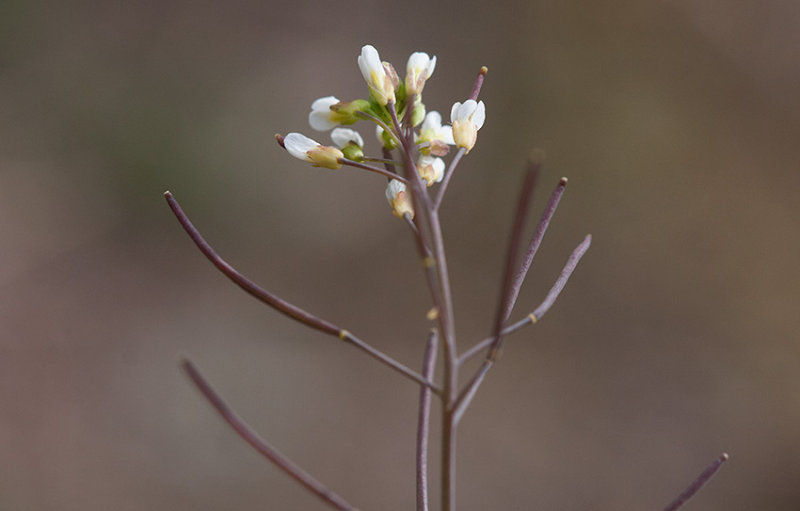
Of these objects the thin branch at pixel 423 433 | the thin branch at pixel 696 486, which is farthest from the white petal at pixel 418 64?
the thin branch at pixel 696 486

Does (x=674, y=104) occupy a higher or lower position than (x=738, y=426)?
higher

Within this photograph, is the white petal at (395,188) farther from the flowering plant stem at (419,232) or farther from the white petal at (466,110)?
the white petal at (466,110)

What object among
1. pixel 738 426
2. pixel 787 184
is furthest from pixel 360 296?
pixel 787 184

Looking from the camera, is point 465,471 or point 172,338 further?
point 172,338

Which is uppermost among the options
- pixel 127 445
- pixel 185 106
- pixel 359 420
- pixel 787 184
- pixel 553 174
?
pixel 787 184

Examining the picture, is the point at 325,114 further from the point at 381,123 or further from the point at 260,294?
the point at 260,294

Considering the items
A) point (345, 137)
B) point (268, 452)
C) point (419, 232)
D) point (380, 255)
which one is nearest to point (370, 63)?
point (345, 137)

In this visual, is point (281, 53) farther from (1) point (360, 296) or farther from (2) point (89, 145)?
(1) point (360, 296)
